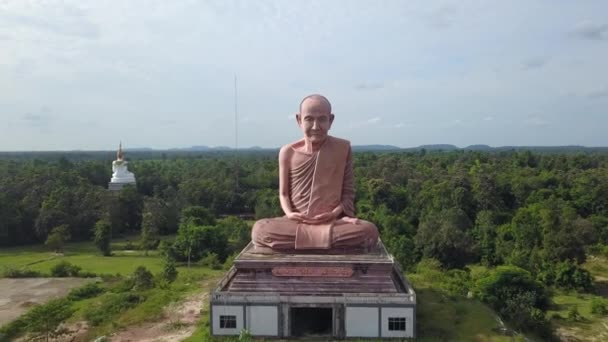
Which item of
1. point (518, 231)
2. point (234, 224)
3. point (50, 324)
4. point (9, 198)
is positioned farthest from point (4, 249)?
point (518, 231)

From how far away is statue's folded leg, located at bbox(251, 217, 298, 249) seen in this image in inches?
625

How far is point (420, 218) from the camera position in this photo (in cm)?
3881

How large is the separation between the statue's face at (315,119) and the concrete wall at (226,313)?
5.51 metres

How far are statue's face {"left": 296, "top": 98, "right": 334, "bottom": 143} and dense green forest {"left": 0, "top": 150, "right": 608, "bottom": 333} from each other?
8.48 meters

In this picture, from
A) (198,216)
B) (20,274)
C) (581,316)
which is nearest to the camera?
(581,316)

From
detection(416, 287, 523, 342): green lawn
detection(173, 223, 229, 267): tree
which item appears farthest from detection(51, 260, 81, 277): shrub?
detection(416, 287, 523, 342): green lawn

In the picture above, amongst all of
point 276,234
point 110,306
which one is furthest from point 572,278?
point 110,306

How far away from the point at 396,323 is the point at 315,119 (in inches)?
248

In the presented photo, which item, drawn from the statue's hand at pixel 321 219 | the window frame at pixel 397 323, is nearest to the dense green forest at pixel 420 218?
the window frame at pixel 397 323

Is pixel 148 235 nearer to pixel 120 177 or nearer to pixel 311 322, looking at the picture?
pixel 120 177

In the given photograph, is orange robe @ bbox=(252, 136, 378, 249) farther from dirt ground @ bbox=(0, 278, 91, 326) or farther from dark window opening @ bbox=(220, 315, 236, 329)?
dirt ground @ bbox=(0, 278, 91, 326)

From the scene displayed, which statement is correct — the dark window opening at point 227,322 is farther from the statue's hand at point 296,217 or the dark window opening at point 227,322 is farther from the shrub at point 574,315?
the shrub at point 574,315

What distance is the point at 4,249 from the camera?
37500 mm

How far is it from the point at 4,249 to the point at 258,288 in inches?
1154
